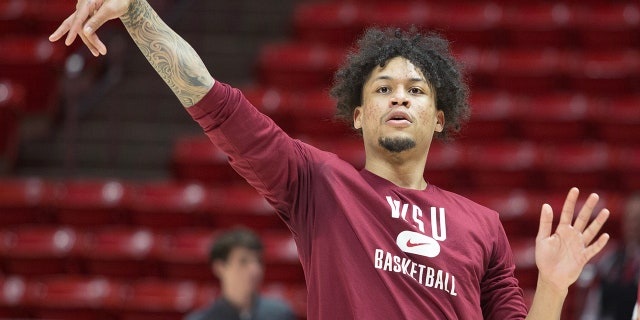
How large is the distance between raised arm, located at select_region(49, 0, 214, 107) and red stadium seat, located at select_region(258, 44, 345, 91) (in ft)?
20.4

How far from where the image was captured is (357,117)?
2936 mm

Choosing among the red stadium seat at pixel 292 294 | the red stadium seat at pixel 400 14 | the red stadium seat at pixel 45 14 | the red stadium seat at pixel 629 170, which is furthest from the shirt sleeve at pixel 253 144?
the red stadium seat at pixel 45 14

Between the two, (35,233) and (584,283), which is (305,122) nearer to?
(35,233)

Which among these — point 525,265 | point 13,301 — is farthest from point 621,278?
point 13,301

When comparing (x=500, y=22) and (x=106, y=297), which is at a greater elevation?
(x=500, y=22)

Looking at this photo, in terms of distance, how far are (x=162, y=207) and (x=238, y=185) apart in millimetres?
678

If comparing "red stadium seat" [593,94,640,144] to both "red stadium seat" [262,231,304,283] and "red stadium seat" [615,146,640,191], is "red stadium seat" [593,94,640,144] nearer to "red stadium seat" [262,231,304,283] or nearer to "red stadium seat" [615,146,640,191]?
"red stadium seat" [615,146,640,191]

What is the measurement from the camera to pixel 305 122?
27.1 feet

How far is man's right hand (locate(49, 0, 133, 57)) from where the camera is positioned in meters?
2.33

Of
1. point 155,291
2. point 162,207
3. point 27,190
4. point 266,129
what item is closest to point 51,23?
point 27,190

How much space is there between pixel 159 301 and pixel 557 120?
348 centimetres

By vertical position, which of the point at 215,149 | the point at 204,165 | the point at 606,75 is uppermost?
the point at 606,75

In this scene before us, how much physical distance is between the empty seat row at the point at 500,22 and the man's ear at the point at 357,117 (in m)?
5.84

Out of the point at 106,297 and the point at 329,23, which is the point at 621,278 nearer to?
the point at 106,297
